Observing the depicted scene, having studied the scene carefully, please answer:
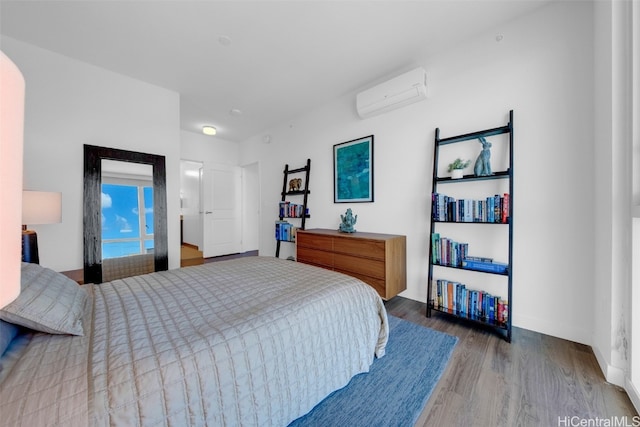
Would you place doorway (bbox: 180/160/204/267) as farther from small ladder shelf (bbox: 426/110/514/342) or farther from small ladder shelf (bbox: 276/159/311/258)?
small ladder shelf (bbox: 426/110/514/342)

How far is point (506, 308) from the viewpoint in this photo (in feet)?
6.37

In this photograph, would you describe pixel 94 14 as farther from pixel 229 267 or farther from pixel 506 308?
pixel 506 308

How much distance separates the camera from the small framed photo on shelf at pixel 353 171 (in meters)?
3.02

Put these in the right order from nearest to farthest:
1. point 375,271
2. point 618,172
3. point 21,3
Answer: point 618,172 < point 21,3 < point 375,271

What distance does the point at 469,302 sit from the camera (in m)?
2.14

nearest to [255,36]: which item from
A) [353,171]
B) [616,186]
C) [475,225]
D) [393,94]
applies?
[393,94]

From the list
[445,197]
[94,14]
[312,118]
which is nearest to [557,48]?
[445,197]

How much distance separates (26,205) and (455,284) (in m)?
3.56

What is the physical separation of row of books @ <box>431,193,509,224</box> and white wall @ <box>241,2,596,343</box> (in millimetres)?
235

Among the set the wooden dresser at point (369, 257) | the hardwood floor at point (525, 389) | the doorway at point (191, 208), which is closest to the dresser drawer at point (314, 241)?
the wooden dresser at point (369, 257)

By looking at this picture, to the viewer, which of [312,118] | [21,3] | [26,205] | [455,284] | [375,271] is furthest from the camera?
[312,118]

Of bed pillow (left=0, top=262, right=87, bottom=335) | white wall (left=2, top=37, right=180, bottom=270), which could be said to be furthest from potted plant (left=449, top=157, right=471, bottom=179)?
white wall (left=2, top=37, right=180, bottom=270)

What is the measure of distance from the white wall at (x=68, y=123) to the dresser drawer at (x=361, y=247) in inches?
109

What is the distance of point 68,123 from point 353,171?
3.27 m
